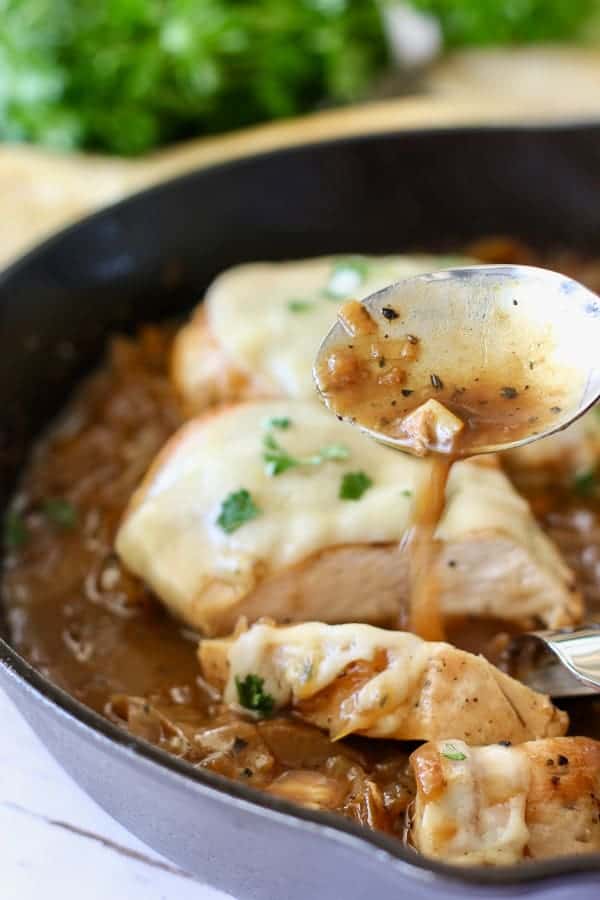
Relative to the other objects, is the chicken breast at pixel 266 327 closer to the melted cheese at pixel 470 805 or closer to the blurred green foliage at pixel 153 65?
the melted cheese at pixel 470 805

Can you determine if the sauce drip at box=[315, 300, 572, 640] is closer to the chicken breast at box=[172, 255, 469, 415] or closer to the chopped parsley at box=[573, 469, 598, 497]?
the chicken breast at box=[172, 255, 469, 415]

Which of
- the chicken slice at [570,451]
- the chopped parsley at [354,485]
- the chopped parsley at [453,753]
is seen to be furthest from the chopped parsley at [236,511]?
the chicken slice at [570,451]

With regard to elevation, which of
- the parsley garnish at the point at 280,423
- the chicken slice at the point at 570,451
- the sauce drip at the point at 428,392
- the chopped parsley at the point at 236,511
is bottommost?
the chicken slice at the point at 570,451

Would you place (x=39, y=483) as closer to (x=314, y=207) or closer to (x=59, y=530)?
(x=59, y=530)

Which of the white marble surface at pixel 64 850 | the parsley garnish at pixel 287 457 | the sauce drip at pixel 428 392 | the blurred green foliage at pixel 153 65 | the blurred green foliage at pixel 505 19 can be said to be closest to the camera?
the sauce drip at pixel 428 392

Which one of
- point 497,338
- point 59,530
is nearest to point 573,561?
point 497,338

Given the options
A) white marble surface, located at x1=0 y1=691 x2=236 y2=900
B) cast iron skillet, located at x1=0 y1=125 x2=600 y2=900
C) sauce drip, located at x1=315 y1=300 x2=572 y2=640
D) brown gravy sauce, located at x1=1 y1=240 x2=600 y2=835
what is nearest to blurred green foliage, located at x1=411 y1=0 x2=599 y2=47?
cast iron skillet, located at x1=0 y1=125 x2=600 y2=900

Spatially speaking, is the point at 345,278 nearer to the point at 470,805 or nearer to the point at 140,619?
the point at 140,619
